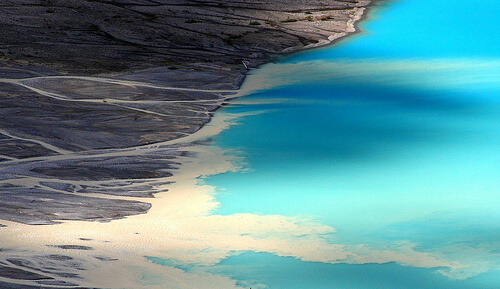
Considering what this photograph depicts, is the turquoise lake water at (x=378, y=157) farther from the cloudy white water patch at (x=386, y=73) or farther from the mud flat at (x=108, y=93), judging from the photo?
the mud flat at (x=108, y=93)

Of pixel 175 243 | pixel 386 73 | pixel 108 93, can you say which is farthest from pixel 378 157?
pixel 108 93

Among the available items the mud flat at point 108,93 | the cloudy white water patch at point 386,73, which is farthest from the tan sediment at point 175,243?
the cloudy white water patch at point 386,73

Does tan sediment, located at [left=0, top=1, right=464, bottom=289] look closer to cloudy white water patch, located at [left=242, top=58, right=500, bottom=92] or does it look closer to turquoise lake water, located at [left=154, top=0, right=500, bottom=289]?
turquoise lake water, located at [left=154, top=0, right=500, bottom=289]

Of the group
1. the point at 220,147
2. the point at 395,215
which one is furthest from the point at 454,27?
the point at 395,215

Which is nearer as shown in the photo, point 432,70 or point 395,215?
point 395,215

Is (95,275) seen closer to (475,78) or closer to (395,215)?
(395,215)

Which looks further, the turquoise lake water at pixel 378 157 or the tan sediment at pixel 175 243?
the turquoise lake water at pixel 378 157
